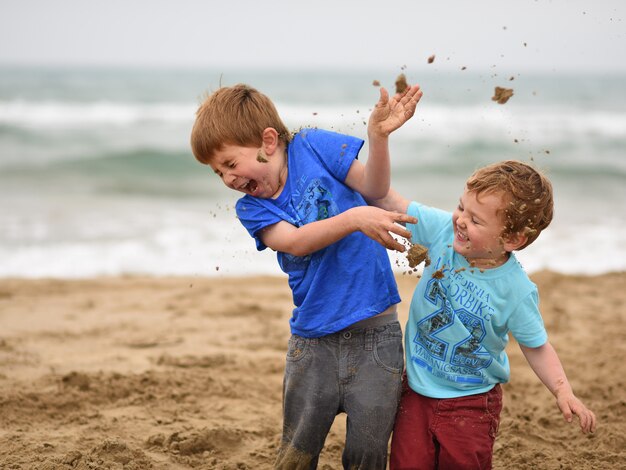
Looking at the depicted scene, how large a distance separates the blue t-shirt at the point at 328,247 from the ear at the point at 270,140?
8cm

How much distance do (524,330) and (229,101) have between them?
133 centimetres

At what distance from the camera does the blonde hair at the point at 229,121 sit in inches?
101

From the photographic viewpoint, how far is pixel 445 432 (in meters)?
2.67

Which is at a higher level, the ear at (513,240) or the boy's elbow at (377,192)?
the boy's elbow at (377,192)

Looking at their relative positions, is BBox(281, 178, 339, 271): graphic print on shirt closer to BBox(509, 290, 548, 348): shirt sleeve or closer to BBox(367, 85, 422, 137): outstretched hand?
BBox(367, 85, 422, 137): outstretched hand

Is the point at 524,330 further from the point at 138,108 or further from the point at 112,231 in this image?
the point at 138,108

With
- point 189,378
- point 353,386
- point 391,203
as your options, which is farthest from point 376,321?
point 189,378

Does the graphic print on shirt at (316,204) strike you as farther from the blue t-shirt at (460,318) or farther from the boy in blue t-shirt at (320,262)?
the blue t-shirt at (460,318)

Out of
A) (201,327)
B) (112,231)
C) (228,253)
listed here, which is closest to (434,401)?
(201,327)

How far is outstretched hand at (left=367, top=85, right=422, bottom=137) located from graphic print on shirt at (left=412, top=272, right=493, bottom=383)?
24.4 inches

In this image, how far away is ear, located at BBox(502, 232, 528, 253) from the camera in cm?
254

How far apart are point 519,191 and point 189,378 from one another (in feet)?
8.29

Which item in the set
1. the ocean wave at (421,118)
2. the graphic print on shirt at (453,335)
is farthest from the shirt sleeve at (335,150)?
the ocean wave at (421,118)

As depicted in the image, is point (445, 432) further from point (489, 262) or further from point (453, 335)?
point (489, 262)
